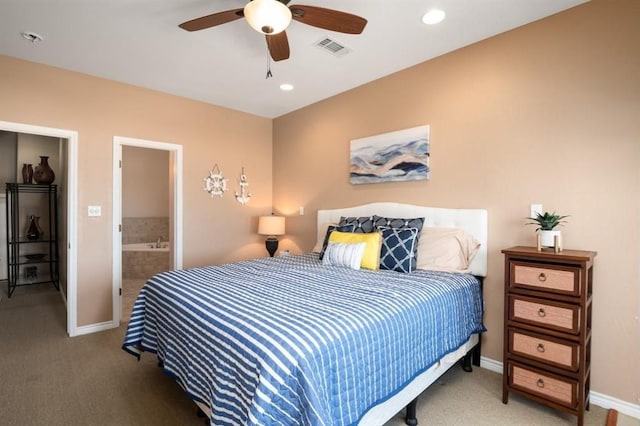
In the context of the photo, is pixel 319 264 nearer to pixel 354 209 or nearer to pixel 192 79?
pixel 354 209

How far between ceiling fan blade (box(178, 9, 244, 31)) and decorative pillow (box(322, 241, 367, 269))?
72.4 inches

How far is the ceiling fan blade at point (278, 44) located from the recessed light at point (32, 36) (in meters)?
1.94

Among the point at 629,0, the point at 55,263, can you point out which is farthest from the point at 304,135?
the point at 55,263

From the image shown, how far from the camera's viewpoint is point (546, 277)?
1968 millimetres

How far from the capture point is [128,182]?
6402mm

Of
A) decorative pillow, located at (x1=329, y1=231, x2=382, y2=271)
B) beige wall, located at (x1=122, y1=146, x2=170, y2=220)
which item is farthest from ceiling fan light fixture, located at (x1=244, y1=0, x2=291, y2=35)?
beige wall, located at (x1=122, y1=146, x2=170, y2=220)

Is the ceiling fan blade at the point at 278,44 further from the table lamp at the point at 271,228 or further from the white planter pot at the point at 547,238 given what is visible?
the table lamp at the point at 271,228

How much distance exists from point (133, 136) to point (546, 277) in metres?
4.03

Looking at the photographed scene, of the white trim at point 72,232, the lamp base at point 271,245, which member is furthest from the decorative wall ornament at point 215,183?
the white trim at point 72,232

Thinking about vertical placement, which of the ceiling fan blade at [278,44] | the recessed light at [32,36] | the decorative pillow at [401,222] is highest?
the recessed light at [32,36]

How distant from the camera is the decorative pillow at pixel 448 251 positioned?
2553 millimetres

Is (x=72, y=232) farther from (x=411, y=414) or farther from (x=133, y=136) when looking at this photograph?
(x=411, y=414)

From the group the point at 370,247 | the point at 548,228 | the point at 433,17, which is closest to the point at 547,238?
the point at 548,228

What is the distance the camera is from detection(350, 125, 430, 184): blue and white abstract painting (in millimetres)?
3029
